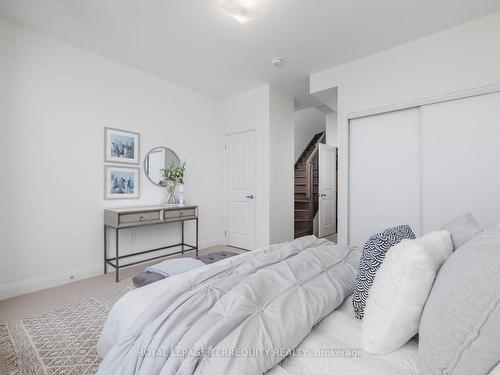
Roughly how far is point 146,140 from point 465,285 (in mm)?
3657

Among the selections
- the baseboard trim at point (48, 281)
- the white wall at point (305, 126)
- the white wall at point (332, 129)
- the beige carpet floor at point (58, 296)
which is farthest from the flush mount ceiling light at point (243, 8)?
the white wall at point (305, 126)

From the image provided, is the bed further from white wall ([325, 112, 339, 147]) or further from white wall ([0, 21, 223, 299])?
white wall ([325, 112, 339, 147])

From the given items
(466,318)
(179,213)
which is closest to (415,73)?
(466,318)

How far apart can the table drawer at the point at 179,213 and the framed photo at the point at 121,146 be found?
0.85 meters

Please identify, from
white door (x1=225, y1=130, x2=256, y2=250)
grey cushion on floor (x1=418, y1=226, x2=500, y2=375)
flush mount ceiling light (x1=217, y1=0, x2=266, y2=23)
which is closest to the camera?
grey cushion on floor (x1=418, y1=226, x2=500, y2=375)

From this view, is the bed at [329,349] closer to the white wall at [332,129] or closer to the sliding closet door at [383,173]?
the sliding closet door at [383,173]

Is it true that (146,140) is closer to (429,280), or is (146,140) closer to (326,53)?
(326,53)

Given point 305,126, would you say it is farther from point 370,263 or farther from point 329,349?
point 329,349

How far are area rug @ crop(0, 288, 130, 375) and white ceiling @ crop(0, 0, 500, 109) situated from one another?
2690mm

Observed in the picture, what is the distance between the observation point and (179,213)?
11.3ft

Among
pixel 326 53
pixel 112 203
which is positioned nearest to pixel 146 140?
pixel 112 203

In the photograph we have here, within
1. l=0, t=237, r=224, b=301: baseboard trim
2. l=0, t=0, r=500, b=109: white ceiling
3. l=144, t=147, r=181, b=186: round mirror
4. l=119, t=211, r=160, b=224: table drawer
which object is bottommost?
l=0, t=237, r=224, b=301: baseboard trim

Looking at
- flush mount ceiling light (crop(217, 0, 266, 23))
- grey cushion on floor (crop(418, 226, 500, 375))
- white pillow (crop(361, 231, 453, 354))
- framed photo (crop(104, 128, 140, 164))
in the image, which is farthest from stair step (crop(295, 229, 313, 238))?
grey cushion on floor (crop(418, 226, 500, 375))

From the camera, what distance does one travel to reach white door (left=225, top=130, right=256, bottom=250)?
4.17m
